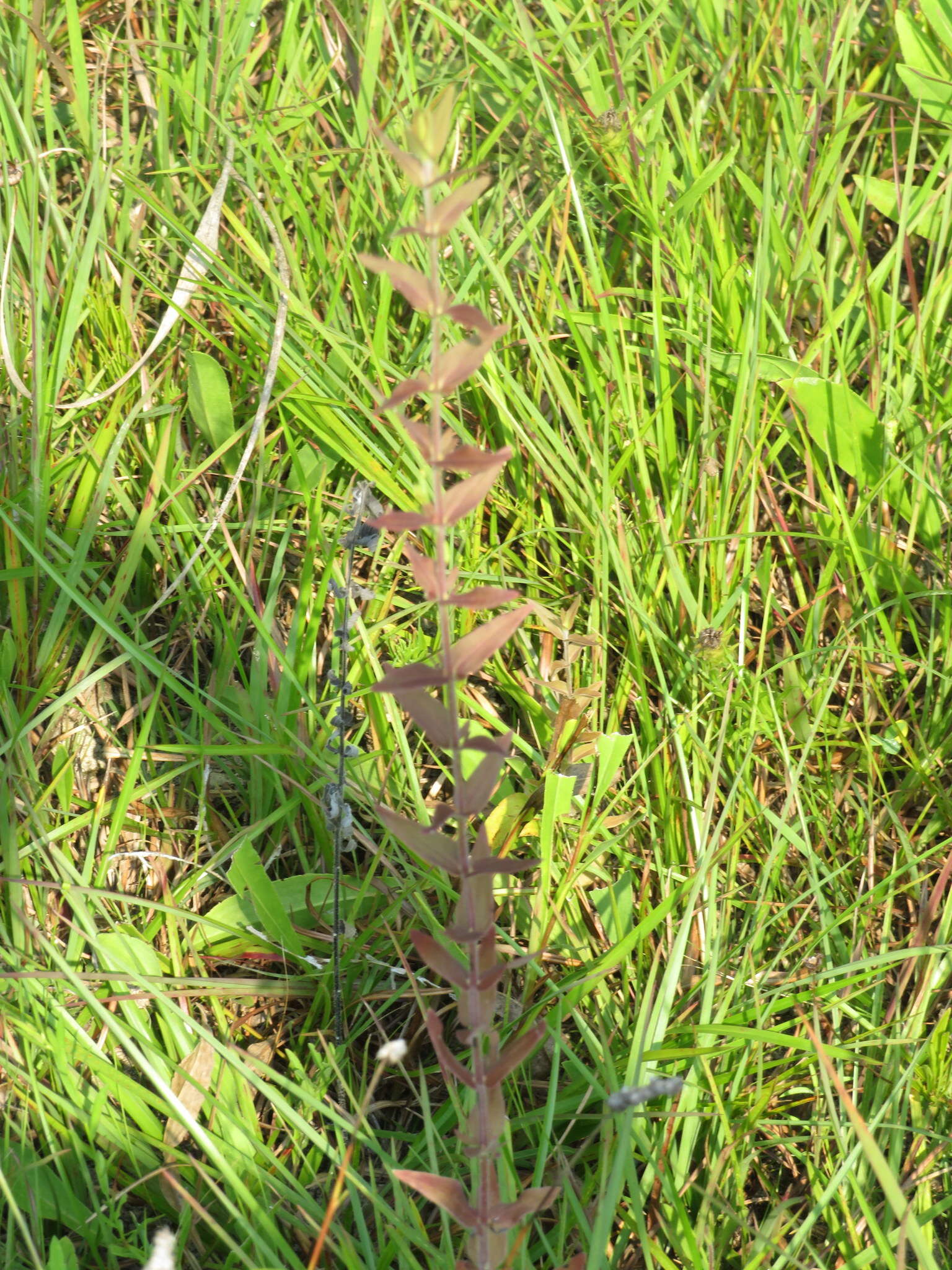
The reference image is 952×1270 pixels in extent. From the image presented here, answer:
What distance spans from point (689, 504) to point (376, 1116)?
1.14 m

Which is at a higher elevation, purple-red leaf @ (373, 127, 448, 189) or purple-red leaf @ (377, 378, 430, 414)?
purple-red leaf @ (373, 127, 448, 189)

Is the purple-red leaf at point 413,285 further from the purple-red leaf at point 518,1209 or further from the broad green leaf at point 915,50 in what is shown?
the broad green leaf at point 915,50

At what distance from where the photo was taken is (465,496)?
0.82m

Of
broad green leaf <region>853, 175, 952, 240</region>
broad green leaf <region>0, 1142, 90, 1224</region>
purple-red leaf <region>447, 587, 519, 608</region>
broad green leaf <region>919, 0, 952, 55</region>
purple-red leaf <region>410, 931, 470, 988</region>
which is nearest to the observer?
purple-red leaf <region>447, 587, 519, 608</region>

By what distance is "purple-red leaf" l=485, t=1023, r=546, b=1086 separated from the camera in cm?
93

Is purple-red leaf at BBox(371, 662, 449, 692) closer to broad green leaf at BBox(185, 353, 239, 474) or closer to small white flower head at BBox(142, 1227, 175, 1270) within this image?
small white flower head at BBox(142, 1227, 175, 1270)

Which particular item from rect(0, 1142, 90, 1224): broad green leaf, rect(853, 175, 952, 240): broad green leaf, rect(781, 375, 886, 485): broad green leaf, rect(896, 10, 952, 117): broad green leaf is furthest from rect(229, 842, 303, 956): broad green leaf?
rect(896, 10, 952, 117): broad green leaf

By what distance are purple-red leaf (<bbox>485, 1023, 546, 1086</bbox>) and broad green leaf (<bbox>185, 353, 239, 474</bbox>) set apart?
1.32 metres

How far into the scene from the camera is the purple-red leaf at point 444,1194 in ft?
3.19

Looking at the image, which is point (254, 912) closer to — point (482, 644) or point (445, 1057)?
point (445, 1057)

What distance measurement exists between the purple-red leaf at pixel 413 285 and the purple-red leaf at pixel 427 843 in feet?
1.31

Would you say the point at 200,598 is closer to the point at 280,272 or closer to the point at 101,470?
the point at 101,470

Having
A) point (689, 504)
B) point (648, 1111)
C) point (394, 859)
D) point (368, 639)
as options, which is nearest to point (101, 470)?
point (368, 639)

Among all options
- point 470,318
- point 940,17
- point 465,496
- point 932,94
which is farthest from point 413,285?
point 940,17
